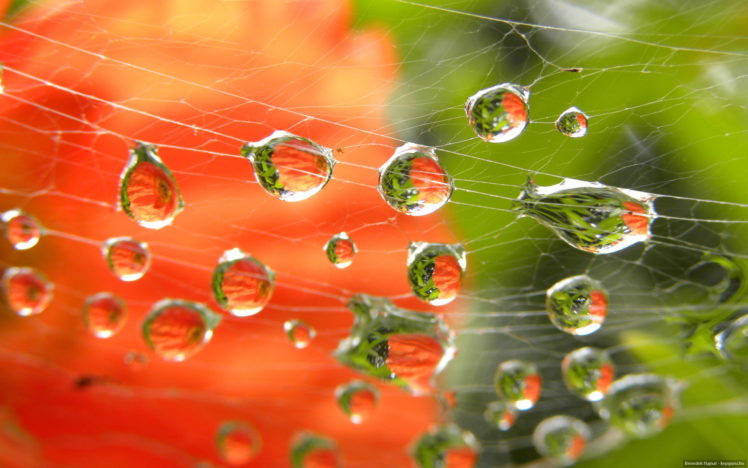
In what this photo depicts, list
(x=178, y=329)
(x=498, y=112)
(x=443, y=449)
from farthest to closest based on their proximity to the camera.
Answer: (x=443, y=449)
(x=178, y=329)
(x=498, y=112)

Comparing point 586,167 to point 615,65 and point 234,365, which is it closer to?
point 615,65

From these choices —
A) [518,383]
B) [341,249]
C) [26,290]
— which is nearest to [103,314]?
[26,290]

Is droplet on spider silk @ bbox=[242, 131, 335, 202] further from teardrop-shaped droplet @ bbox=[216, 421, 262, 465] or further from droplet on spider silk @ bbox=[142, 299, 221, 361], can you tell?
teardrop-shaped droplet @ bbox=[216, 421, 262, 465]

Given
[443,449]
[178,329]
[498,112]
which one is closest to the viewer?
[498,112]

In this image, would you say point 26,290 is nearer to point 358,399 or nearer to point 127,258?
point 127,258

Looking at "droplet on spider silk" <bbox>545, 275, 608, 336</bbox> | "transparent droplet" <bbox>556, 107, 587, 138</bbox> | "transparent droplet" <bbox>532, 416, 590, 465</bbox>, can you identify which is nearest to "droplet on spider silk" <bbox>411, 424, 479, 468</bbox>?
"transparent droplet" <bbox>532, 416, 590, 465</bbox>

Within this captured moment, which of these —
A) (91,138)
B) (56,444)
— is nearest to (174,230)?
(91,138)
